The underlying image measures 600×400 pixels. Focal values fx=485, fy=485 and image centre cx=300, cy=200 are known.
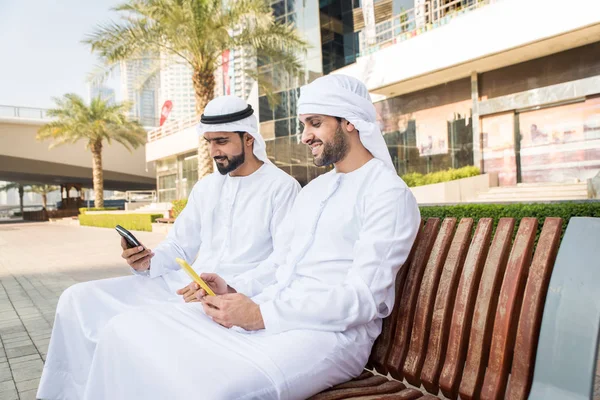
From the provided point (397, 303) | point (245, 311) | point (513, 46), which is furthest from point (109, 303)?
point (513, 46)

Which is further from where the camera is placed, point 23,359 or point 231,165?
point 23,359

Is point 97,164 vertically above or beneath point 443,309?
above

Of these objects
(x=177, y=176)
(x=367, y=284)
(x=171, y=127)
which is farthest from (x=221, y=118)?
(x=177, y=176)

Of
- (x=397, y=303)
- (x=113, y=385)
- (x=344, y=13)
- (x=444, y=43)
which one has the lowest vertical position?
(x=113, y=385)

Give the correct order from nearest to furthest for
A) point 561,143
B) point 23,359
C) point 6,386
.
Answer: point 6,386 < point 23,359 < point 561,143

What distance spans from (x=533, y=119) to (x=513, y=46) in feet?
9.41

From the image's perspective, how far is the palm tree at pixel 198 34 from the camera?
12.9 m

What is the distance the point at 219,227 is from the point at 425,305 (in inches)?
66.1

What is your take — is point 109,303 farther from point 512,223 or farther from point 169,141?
point 169,141

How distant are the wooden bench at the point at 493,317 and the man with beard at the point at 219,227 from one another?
1.21 m

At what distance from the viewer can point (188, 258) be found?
136 inches

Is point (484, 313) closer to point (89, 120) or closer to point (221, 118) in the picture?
point (221, 118)

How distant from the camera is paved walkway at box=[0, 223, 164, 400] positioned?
3721mm

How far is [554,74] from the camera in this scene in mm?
15539
